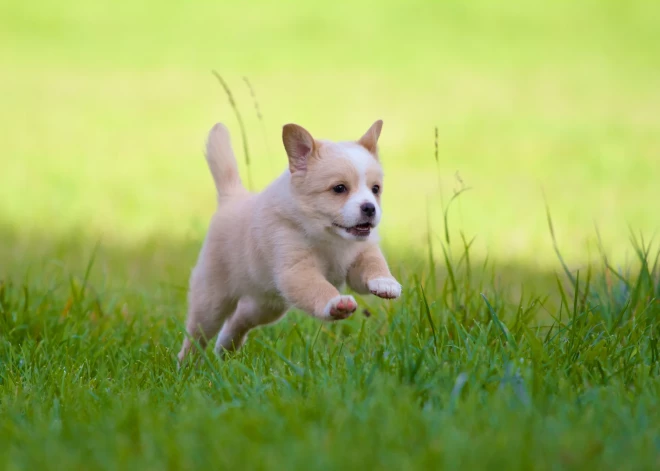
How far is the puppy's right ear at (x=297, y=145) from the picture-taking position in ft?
12.0

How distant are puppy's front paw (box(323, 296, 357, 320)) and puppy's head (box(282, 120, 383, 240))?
14.5 inches

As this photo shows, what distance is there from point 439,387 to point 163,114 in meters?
9.60

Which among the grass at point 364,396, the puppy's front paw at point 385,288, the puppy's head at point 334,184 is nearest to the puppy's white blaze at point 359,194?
the puppy's head at point 334,184

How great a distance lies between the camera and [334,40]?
14.7m

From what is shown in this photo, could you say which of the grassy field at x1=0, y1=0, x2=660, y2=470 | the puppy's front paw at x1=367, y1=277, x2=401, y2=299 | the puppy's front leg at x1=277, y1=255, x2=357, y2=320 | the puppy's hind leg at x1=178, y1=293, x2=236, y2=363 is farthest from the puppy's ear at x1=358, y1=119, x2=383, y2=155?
the puppy's hind leg at x1=178, y1=293, x2=236, y2=363

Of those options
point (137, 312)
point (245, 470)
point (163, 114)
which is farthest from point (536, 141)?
point (245, 470)

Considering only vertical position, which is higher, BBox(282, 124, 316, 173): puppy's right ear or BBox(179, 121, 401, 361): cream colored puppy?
BBox(282, 124, 316, 173): puppy's right ear

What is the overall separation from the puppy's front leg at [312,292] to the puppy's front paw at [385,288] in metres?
0.14

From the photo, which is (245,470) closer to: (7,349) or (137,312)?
(7,349)

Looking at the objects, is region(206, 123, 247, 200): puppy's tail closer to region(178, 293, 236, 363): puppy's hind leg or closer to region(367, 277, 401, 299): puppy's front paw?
region(178, 293, 236, 363): puppy's hind leg

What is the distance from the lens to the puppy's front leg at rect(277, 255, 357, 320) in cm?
322

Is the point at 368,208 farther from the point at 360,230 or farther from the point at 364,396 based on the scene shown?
the point at 364,396

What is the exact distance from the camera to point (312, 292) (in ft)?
11.3

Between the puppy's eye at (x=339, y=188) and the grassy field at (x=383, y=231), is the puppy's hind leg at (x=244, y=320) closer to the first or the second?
the grassy field at (x=383, y=231)
